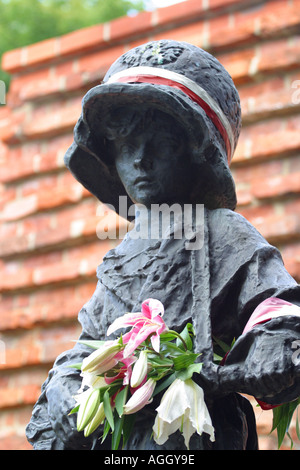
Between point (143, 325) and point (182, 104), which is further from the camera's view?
point (182, 104)

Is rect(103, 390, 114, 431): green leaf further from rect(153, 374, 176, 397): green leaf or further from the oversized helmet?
the oversized helmet

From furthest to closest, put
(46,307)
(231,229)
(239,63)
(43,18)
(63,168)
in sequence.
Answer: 1. (43,18)
2. (63,168)
3. (46,307)
4. (239,63)
5. (231,229)

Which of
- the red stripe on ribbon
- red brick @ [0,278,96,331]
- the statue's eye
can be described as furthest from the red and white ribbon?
red brick @ [0,278,96,331]

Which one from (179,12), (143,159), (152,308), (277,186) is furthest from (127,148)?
(179,12)

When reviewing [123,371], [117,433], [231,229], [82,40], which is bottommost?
[117,433]

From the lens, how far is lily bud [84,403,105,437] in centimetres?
152

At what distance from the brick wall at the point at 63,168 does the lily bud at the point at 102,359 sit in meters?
1.65

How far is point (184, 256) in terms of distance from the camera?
172cm

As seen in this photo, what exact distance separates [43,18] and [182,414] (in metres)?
6.52

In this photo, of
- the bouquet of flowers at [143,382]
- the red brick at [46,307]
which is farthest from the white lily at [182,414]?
the red brick at [46,307]

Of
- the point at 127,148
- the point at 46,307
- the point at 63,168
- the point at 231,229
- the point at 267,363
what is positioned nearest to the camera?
the point at 267,363

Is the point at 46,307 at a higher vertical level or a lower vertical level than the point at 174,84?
lower

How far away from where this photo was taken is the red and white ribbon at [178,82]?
178 cm

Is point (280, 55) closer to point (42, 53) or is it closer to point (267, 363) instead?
point (42, 53)
